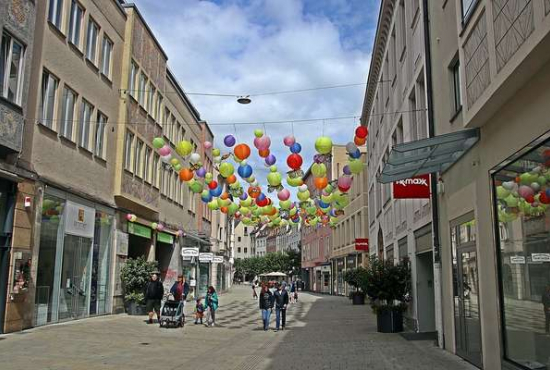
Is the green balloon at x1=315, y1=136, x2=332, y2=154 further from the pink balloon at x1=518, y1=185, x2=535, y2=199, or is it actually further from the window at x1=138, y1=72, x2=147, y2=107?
the window at x1=138, y1=72, x2=147, y2=107

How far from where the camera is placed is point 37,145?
16203mm

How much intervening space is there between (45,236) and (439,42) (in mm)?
12443

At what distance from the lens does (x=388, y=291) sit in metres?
17.2

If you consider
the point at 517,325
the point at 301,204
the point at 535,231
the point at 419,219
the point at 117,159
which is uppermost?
the point at 117,159

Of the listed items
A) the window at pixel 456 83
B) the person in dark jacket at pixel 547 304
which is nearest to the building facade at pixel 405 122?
the window at pixel 456 83

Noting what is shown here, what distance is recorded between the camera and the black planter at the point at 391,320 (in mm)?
17219

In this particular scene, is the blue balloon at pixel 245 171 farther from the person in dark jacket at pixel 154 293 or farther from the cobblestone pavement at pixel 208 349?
the cobblestone pavement at pixel 208 349

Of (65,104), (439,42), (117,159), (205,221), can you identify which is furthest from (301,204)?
(205,221)

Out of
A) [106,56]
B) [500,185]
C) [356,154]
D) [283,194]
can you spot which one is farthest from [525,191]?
[106,56]

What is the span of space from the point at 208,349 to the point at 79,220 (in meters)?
8.08

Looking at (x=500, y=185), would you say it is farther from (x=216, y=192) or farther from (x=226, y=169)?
(x=216, y=192)

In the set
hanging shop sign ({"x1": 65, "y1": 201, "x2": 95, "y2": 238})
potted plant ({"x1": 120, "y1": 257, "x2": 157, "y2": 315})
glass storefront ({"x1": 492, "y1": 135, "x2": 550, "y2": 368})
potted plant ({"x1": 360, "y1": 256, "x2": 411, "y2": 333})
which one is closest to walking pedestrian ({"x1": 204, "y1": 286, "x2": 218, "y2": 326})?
potted plant ({"x1": 120, "y1": 257, "x2": 157, "y2": 315})

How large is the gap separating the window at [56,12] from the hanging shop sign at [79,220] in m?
5.74

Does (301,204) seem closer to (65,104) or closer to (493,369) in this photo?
(65,104)
